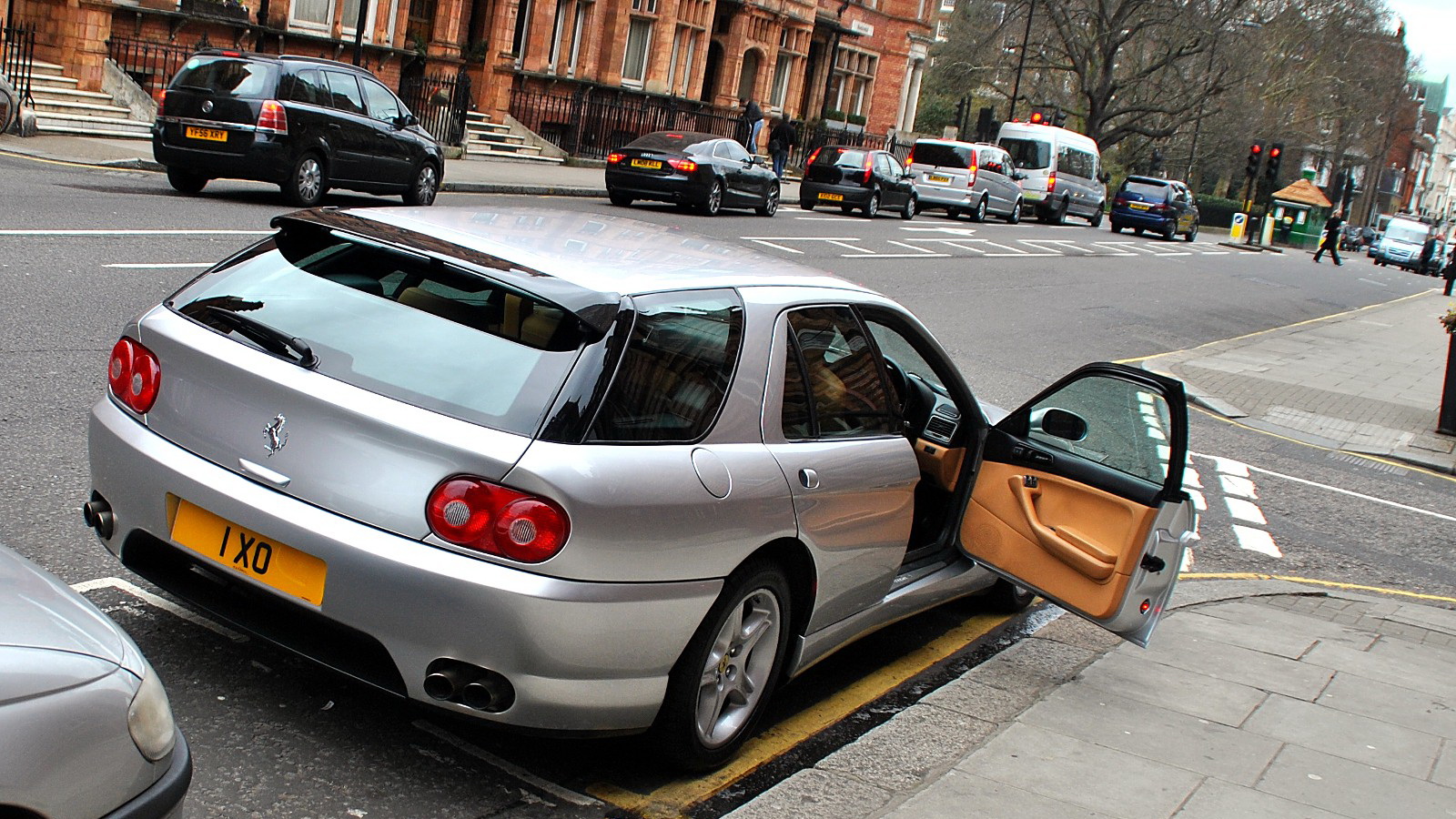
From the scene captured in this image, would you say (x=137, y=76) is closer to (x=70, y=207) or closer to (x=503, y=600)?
(x=70, y=207)

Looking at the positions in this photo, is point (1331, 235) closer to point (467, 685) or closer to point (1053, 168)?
point (1053, 168)

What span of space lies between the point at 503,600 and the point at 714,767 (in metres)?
1.08

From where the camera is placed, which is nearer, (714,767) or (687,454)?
(687,454)

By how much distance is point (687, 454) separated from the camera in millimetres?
3826

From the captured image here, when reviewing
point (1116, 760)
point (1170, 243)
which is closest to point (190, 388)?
point (1116, 760)

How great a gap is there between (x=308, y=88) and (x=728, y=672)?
15.1 metres

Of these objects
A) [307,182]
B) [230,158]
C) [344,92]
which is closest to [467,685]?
[230,158]

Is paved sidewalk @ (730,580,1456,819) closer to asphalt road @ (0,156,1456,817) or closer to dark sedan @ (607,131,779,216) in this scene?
asphalt road @ (0,156,1456,817)

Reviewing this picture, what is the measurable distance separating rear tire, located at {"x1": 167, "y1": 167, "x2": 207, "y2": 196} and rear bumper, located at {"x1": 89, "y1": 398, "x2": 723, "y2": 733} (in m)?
14.4

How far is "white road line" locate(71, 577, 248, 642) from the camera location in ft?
14.8

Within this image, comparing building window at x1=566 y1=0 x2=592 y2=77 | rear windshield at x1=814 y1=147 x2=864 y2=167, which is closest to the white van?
rear windshield at x1=814 y1=147 x2=864 y2=167

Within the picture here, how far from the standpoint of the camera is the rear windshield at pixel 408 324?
11.9ft

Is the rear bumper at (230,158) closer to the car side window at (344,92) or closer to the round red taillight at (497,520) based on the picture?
the car side window at (344,92)

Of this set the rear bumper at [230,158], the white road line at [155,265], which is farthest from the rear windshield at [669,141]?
the white road line at [155,265]
